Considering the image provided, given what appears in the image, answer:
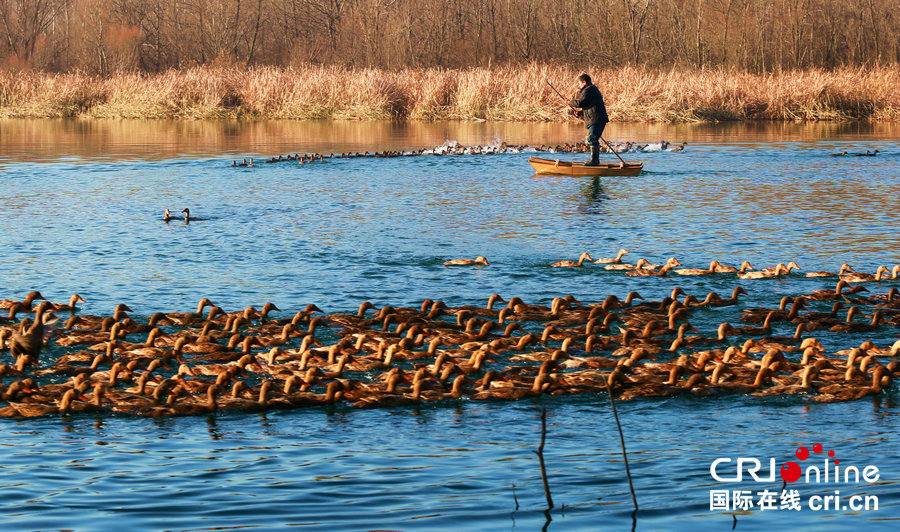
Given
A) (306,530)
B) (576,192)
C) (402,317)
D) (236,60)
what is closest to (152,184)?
(576,192)

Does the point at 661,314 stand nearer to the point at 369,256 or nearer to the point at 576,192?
the point at 369,256

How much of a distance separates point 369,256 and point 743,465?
33.1 ft

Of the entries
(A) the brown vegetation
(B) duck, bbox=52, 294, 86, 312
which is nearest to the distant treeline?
(A) the brown vegetation

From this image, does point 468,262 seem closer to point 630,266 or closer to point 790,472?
point 630,266

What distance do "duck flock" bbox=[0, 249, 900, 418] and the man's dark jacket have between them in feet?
47.5

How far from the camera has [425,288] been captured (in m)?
15.3

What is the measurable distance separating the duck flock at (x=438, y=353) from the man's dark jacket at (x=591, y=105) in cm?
1448

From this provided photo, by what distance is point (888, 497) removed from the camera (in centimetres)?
773

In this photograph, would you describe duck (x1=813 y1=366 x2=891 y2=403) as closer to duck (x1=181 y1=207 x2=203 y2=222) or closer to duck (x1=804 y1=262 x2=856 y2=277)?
duck (x1=804 y1=262 x2=856 y2=277)

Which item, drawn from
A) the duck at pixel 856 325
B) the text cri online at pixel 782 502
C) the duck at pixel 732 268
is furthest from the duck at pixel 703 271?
the text cri online at pixel 782 502

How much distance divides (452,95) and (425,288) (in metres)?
34.2

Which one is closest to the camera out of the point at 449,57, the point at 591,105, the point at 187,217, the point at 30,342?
the point at 30,342

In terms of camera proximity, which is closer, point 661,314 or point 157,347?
point 157,347

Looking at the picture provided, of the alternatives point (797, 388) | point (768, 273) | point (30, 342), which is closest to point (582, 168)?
point (768, 273)
